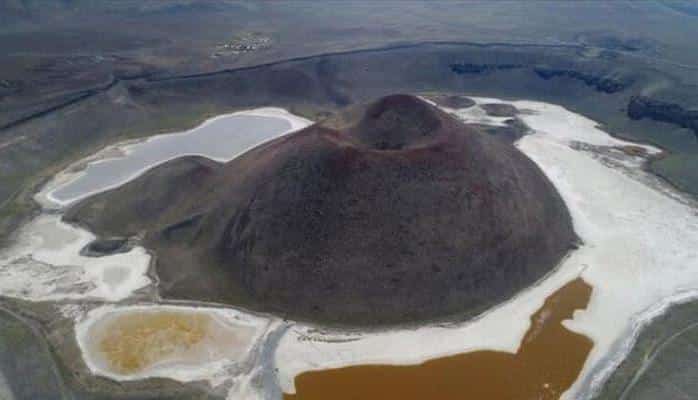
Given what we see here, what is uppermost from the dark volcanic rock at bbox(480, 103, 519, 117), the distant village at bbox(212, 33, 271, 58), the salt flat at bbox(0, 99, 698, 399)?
the distant village at bbox(212, 33, 271, 58)

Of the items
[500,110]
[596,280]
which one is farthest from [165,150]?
[596,280]

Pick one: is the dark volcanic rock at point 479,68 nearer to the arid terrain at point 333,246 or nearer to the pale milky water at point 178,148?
the arid terrain at point 333,246

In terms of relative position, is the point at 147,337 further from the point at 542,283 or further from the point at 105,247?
the point at 542,283

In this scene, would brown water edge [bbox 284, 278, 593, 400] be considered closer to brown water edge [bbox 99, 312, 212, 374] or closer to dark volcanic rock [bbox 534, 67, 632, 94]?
brown water edge [bbox 99, 312, 212, 374]

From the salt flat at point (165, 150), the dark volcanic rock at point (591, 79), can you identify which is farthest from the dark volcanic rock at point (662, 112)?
the salt flat at point (165, 150)

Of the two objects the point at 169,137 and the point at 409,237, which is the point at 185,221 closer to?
the point at 409,237

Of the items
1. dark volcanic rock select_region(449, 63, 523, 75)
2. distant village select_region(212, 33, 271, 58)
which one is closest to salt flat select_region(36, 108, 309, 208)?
distant village select_region(212, 33, 271, 58)

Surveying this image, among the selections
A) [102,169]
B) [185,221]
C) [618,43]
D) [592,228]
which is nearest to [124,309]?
[185,221]
